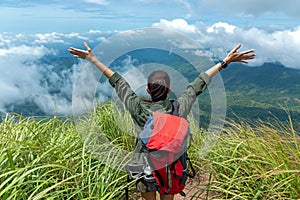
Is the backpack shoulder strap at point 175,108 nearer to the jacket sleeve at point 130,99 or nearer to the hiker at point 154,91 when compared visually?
the hiker at point 154,91

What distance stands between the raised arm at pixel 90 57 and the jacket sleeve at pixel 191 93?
0.70 metres

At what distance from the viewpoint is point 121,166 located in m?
3.65

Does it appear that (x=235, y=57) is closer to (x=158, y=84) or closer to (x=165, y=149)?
(x=158, y=84)

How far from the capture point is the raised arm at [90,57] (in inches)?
119

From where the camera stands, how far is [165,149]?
2.64 metres

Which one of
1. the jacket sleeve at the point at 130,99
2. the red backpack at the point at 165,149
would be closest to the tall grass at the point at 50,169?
the red backpack at the point at 165,149

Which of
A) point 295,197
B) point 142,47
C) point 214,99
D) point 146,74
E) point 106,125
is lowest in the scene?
point 106,125

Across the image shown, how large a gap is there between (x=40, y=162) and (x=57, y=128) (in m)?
1.27

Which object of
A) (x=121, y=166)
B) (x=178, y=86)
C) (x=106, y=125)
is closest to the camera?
(x=178, y=86)

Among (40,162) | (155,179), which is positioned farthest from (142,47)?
(40,162)

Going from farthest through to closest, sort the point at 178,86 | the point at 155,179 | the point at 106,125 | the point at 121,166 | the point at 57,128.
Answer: the point at 106,125, the point at 57,128, the point at 121,166, the point at 178,86, the point at 155,179

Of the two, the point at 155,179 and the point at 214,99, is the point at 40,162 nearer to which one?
A: the point at 155,179

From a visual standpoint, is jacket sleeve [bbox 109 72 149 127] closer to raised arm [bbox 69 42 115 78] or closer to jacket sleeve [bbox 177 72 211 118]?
raised arm [bbox 69 42 115 78]

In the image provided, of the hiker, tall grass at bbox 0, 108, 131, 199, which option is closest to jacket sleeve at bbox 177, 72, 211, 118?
the hiker
